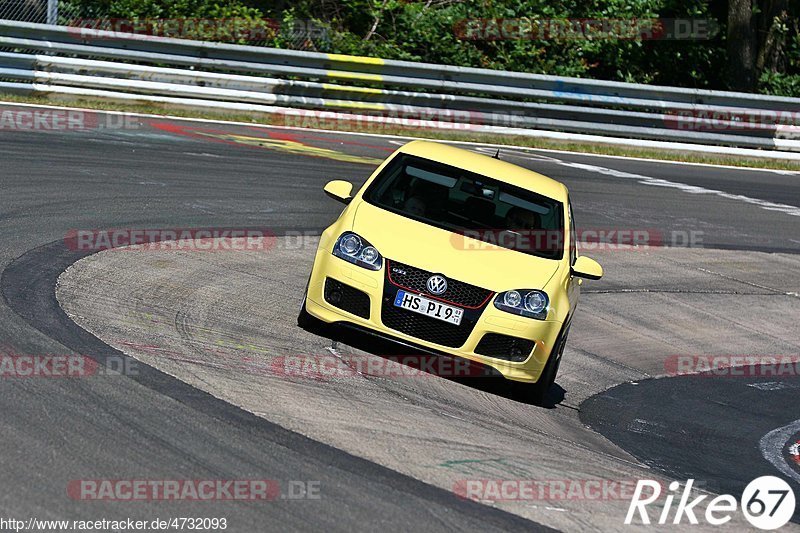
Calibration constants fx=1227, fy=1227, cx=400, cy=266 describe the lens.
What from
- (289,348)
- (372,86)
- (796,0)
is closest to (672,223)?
(372,86)

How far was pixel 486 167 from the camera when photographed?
983cm

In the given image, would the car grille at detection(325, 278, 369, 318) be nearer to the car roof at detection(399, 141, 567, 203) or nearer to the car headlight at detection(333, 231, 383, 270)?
the car headlight at detection(333, 231, 383, 270)

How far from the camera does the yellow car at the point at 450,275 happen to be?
8.34 m

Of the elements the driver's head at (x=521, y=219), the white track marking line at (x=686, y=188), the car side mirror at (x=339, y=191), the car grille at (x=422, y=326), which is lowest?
the white track marking line at (x=686, y=188)

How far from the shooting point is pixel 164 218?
40.4 ft

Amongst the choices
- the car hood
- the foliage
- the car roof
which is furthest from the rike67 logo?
the foliage

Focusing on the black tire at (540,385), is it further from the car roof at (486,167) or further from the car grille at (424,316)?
the car roof at (486,167)

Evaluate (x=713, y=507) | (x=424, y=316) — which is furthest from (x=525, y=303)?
(x=713, y=507)

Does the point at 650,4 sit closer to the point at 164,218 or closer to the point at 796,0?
the point at 796,0

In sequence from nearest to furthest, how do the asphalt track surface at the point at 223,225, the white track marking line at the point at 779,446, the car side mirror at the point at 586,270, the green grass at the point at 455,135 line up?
1. the asphalt track surface at the point at 223,225
2. the white track marking line at the point at 779,446
3. the car side mirror at the point at 586,270
4. the green grass at the point at 455,135

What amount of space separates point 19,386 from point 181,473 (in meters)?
1.37

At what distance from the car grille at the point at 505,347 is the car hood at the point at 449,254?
34cm

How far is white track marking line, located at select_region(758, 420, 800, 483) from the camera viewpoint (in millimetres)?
8063

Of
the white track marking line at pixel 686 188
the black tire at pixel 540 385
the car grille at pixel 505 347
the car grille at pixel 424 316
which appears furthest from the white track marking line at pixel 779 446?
the white track marking line at pixel 686 188
